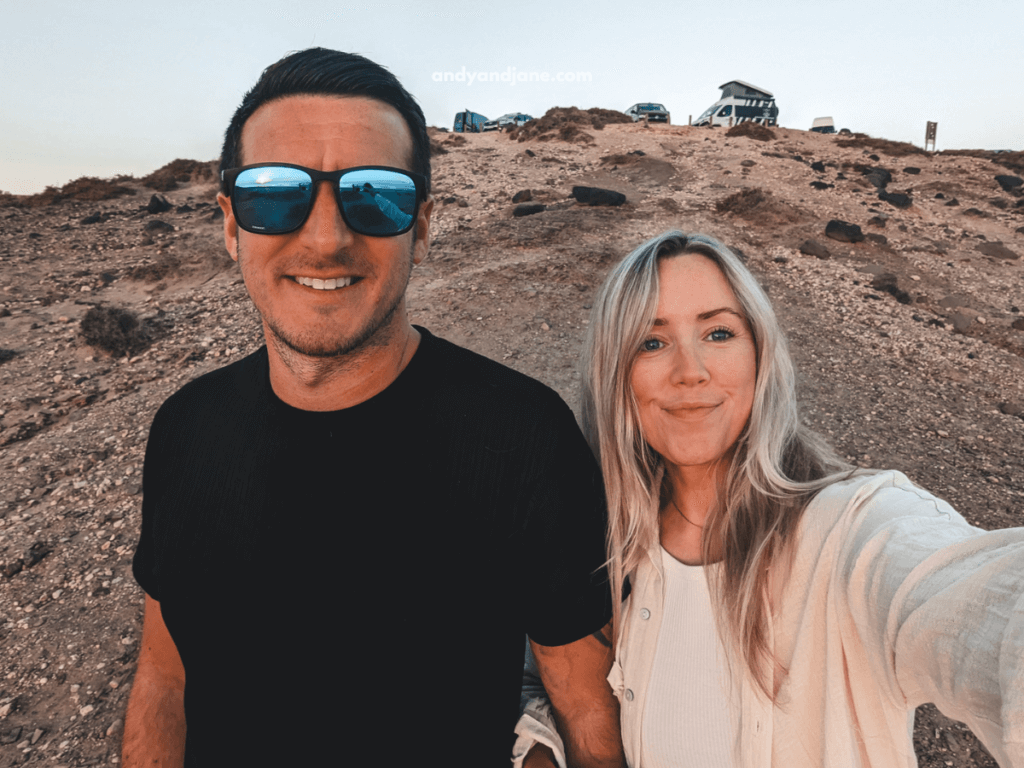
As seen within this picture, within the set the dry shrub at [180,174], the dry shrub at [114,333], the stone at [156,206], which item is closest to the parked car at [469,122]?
the dry shrub at [180,174]

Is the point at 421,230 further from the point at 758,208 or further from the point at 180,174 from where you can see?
the point at 180,174

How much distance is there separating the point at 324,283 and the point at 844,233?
12.7 metres

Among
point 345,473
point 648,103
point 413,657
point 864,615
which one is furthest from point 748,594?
point 648,103

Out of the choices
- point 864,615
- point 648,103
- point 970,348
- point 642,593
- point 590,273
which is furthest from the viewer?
point 648,103

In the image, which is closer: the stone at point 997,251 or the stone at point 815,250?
the stone at point 815,250

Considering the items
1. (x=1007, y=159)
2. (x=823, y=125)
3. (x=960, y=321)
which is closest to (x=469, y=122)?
(x=823, y=125)

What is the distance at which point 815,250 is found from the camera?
1036 cm

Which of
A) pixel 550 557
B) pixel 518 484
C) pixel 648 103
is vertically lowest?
pixel 550 557

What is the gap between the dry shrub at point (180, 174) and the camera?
19.9 metres

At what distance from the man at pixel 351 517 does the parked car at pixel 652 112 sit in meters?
34.4

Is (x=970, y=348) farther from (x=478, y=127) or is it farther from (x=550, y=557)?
(x=478, y=127)

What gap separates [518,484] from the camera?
1543 mm

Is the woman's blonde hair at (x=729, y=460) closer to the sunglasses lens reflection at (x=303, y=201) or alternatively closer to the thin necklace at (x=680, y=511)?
the thin necklace at (x=680, y=511)

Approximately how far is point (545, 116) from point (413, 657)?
30235mm
